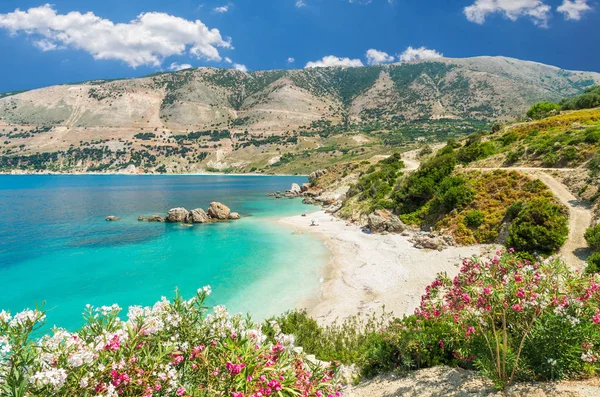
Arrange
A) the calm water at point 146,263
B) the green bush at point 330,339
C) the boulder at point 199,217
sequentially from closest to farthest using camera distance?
the green bush at point 330,339 → the calm water at point 146,263 → the boulder at point 199,217

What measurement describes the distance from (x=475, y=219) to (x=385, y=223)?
938cm

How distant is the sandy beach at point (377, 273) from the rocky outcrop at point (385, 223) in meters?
1.31

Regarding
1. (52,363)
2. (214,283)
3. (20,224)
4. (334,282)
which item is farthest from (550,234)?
(20,224)

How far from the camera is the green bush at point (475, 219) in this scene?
26172 millimetres

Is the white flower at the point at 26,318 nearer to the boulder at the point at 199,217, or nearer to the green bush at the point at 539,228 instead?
the green bush at the point at 539,228

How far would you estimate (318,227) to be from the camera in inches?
1554

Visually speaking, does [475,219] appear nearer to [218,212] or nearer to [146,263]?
[146,263]

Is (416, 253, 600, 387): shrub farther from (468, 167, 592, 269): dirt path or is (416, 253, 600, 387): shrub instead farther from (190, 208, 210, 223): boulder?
(190, 208, 210, 223): boulder

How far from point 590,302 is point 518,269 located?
1110 mm

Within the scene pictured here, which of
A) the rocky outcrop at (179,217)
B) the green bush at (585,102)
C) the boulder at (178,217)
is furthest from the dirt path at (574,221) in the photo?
the boulder at (178,217)

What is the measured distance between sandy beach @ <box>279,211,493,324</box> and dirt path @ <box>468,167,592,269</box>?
14.2 feet

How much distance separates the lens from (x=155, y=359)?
3871mm

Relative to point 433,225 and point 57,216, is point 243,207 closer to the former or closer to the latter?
point 57,216

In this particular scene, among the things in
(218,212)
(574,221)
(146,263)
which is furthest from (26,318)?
(218,212)
